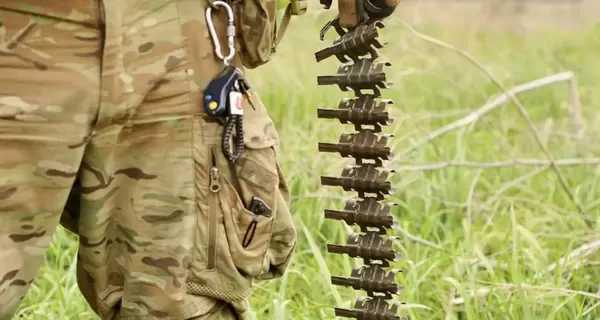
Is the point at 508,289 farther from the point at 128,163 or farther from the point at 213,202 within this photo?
the point at 128,163

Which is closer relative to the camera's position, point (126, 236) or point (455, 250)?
point (126, 236)

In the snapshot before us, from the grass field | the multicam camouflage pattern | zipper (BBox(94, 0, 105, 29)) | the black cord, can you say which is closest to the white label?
the black cord

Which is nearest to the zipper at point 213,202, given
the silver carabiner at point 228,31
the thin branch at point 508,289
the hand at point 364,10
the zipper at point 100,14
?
the silver carabiner at point 228,31

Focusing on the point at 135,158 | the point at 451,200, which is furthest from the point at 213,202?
the point at 451,200

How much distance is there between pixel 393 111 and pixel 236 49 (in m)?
2.59

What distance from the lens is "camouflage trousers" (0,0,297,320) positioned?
1696mm

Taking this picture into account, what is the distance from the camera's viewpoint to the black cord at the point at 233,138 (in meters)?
1.79

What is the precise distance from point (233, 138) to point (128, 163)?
0.19 m

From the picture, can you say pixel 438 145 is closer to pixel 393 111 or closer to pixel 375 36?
pixel 393 111

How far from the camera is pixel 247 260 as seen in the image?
6.08 feet

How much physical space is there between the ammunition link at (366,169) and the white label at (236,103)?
0.30 meters

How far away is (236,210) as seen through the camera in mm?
1826

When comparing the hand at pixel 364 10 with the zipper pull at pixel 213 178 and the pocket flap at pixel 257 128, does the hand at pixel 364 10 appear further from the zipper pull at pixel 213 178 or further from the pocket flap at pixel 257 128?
the zipper pull at pixel 213 178

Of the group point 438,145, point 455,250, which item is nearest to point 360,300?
point 455,250
